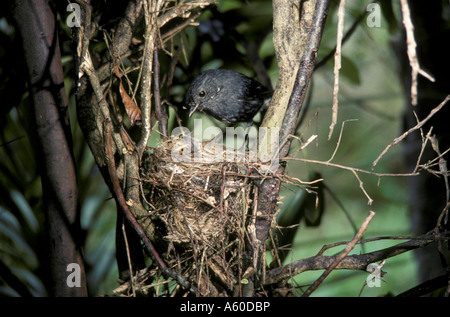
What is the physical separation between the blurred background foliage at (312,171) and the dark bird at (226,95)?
0.98ft

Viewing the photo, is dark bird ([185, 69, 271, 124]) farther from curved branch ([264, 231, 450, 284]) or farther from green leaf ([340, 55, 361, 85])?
curved branch ([264, 231, 450, 284])

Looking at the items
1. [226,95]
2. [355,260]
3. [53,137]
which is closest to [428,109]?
[226,95]

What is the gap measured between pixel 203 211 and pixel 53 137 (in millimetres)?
1093

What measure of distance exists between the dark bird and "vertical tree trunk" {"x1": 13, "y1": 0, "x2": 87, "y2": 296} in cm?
103

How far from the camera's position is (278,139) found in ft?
6.54

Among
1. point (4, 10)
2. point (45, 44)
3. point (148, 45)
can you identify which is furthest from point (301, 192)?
point (4, 10)

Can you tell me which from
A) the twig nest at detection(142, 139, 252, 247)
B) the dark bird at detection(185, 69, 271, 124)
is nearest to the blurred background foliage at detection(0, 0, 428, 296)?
the dark bird at detection(185, 69, 271, 124)

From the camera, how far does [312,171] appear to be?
3434mm

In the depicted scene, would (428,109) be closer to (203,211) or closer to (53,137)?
(203,211)

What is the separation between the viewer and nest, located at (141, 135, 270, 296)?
6.56ft

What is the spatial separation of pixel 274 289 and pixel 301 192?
53.5 inches

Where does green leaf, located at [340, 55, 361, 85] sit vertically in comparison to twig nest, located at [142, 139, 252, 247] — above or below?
above

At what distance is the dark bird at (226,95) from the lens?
10.3 feet

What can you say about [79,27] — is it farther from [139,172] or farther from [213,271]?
[213,271]
